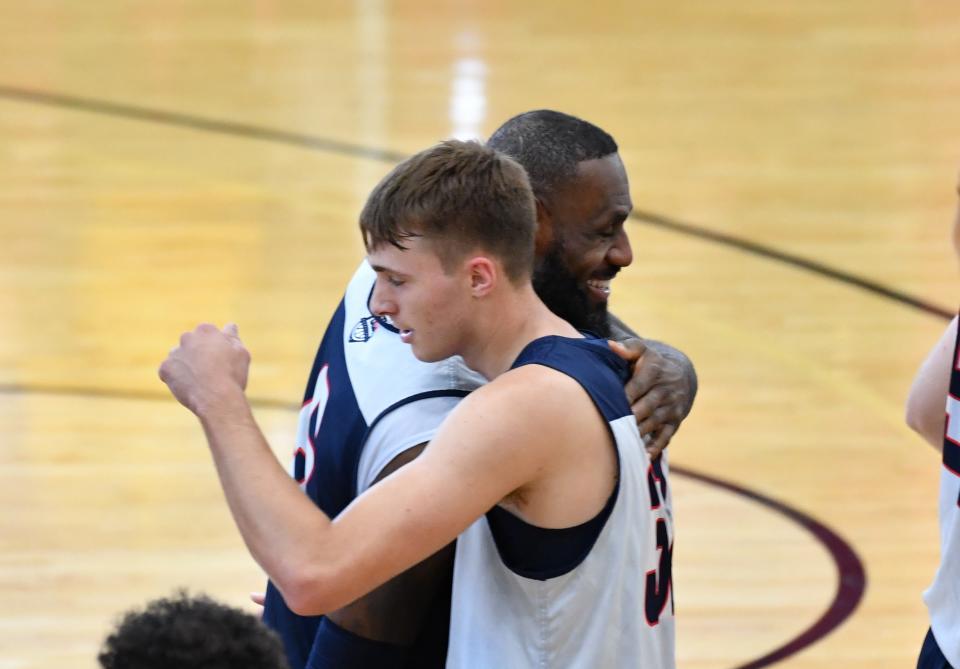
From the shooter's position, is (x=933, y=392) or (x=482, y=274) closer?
(x=482, y=274)

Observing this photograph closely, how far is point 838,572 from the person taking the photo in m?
4.66

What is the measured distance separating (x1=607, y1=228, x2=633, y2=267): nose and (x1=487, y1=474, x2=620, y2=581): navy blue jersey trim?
0.40m

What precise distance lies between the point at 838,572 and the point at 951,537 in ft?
7.72

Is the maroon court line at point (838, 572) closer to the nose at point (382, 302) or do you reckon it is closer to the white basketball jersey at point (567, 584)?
the white basketball jersey at point (567, 584)

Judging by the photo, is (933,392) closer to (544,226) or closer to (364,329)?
(544,226)

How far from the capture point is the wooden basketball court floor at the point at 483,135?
184 inches

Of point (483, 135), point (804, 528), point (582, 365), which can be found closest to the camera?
point (582, 365)

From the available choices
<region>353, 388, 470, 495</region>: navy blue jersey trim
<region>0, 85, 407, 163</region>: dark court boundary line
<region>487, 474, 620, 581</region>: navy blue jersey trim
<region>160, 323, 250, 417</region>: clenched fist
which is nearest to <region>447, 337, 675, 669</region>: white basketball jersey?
<region>487, 474, 620, 581</region>: navy blue jersey trim

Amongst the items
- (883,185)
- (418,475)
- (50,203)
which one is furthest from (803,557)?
(50,203)

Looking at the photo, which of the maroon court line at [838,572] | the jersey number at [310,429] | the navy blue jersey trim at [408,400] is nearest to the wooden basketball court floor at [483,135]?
the maroon court line at [838,572]

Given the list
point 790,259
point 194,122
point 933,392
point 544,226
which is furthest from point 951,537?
point 194,122

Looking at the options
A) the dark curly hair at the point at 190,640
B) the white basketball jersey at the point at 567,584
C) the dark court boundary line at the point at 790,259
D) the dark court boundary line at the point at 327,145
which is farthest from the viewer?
the dark court boundary line at the point at 327,145

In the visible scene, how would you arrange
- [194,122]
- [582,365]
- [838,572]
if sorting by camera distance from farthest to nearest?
[194,122] → [838,572] → [582,365]

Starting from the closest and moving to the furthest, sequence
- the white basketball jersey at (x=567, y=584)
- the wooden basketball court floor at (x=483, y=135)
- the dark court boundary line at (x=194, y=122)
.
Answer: the white basketball jersey at (x=567, y=584), the wooden basketball court floor at (x=483, y=135), the dark court boundary line at (x=194, y=122)
